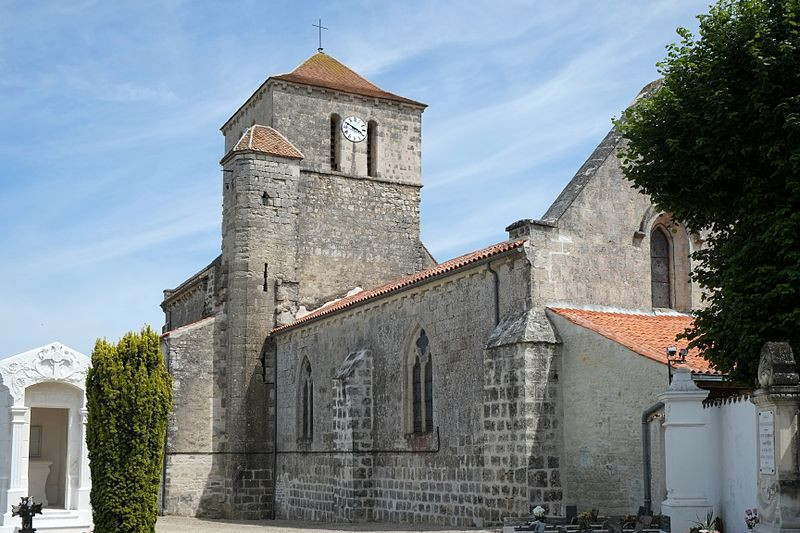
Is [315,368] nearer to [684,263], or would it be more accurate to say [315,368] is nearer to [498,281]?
[498,281]

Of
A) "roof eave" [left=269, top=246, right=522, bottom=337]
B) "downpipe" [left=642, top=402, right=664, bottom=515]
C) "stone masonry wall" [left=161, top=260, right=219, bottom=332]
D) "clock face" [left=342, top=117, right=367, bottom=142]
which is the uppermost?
"clock face" [left=342, top=117, right=367, bottom=142]

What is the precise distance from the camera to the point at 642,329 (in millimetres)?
18969

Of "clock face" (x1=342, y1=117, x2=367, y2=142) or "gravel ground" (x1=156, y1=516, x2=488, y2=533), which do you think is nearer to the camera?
"gravel ground" (x1=156, y1=516, x2=488, y2=533)

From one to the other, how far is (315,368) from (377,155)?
872cm

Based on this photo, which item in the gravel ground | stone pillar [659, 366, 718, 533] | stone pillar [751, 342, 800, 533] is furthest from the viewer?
the gravel ground

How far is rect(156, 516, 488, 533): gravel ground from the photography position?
2089 cm

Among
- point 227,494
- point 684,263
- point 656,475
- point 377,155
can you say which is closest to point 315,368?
point 227,494

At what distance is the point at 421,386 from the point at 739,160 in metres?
9.84

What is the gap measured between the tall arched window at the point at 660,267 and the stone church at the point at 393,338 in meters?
0.05

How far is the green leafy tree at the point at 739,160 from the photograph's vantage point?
1422 centimetres

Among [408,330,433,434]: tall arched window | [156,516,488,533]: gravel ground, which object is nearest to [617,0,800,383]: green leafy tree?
[156,516,488,533]: gravel ground

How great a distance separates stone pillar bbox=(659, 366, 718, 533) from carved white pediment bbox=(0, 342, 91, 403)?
11221 mm

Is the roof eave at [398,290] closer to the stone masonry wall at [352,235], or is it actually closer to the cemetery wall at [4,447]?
the stone masonry wall at [352,235]

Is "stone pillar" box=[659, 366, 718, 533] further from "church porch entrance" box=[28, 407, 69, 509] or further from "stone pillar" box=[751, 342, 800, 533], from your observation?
"church porch entrance" box=[28, 407, 69, 509]
